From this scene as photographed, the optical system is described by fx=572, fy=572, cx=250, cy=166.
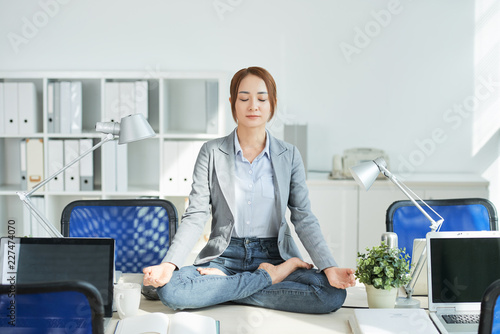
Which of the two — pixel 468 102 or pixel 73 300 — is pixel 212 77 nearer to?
pixel 468 102

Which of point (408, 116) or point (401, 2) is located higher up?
point (401, 2)

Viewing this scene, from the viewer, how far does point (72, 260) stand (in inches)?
62.2

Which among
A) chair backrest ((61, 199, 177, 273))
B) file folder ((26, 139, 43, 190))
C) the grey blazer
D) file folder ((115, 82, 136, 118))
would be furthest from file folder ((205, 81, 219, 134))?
the grey blazer

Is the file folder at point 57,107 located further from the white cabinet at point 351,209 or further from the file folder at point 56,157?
the white cabinet at point 351,209

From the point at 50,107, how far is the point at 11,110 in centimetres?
27

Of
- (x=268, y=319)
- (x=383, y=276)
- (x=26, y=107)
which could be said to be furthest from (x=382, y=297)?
(x=26, y=107)

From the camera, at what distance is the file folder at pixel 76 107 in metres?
3.73

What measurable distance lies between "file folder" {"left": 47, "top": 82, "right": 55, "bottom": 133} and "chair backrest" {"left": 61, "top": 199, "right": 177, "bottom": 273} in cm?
150

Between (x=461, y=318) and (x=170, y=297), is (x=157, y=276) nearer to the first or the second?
(x=170, y=297)

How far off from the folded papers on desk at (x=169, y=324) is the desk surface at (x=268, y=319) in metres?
0.04

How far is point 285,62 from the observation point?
13.1ft

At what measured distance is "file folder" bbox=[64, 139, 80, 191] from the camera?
3.74m

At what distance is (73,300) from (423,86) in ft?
10.9

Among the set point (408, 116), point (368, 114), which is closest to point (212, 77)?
point (368, 114)
